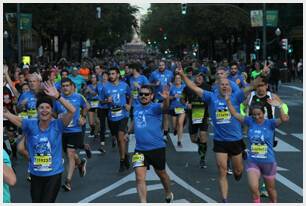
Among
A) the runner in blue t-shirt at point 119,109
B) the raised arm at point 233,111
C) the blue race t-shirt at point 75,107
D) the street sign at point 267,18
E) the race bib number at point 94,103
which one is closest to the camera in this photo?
the raised arm at point 233,111

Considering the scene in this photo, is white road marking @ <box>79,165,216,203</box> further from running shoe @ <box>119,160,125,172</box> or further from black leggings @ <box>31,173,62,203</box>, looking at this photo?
black leggings @ <box>31,173,62,203</box>

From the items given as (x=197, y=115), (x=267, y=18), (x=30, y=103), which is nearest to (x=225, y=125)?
(x=197, y=115)

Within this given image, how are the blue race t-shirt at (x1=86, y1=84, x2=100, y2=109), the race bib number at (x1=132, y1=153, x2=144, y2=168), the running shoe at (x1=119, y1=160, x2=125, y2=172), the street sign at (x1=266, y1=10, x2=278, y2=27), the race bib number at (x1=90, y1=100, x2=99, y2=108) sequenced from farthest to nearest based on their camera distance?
1. the street sign at (x1=266, y1=10, x2=278, y2=27)
2. the race bib number at (x1=90, y1=100, x2=99, y2=108)
3. the blue race t-shirt at (x1=86, y1=84, x2=100, y2=109)
4. the running shoe at (x1=119, y1=160, x2=125, y2=172)
5. the race bib number at (x1=132, y1=153, x2=144, y2=168)

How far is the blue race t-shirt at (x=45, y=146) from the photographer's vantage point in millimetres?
6781

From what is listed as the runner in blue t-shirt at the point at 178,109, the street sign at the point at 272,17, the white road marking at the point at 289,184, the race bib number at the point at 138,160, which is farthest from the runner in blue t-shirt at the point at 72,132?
the street sign at the point at 272,17

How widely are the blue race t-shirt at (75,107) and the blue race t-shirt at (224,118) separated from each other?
2049 mm

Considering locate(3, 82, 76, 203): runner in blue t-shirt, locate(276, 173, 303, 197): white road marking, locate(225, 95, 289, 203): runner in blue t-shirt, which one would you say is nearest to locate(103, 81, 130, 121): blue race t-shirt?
locate(276, 173, 303, 197): white road marking

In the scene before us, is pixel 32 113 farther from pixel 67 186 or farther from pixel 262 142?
pixel 262 142

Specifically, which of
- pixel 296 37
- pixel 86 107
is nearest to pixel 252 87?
pixel 86 107

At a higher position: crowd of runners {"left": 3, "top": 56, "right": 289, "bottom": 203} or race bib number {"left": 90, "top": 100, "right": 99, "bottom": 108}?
crowd of runners {"left": 3, "top": 56, "right": 289, "bottom": 203}

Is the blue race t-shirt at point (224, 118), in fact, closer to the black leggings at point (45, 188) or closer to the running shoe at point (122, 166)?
the black leggings at point (45, 188)

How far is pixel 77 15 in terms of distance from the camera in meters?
46.9

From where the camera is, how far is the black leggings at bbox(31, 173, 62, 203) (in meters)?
6.68

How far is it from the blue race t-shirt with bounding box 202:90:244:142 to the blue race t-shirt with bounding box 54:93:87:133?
2.05 m
